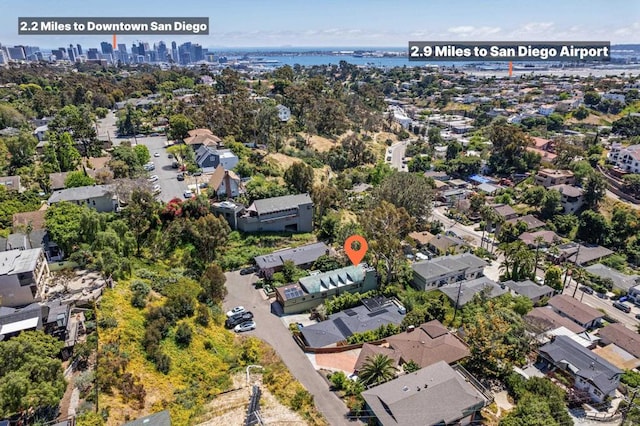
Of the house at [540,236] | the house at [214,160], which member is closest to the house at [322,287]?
the house at [540,236]

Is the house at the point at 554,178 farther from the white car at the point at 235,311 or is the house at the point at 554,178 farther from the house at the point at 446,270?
the white car at the point at 235,311

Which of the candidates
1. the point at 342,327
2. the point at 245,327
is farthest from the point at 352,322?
the point at 245,327

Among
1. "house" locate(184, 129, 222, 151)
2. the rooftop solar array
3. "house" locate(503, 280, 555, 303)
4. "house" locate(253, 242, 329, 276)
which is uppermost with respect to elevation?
"house" locate(184, 129, 222, 151)

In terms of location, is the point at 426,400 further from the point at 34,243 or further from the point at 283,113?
the point at 283,113

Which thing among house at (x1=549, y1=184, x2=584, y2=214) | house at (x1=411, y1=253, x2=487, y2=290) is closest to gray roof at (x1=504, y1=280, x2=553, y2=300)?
house at (x1=411, y1=253, x2=487, y2=290)

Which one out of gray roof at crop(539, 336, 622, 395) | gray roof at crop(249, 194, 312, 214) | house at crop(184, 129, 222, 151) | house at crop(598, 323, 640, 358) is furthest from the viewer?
house at crop(184, 129, 222, 151)

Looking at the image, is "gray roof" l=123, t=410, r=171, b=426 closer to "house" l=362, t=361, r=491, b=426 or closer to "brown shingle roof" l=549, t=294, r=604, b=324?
"house" l=362, t=361, r=491, b=426

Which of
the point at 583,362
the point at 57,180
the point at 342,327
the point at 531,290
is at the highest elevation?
the point at 57,180
